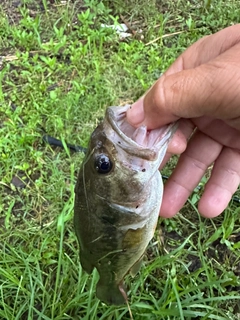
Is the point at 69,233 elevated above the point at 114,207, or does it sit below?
below

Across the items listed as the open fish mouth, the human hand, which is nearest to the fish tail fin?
the human hand

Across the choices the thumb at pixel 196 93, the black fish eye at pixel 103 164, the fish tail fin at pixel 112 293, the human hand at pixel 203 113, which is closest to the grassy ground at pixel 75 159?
the fish tail fin at pixel 112 293

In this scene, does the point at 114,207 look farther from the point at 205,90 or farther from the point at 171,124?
the point at 205,90

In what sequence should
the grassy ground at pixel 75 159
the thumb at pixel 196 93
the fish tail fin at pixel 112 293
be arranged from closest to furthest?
the thumb at pixel 196 93
the fish tail fin at pixel 112 293
the grassy ground at pixel 75 159

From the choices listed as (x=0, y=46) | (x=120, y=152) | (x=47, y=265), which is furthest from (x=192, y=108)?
(x=0, y=46)

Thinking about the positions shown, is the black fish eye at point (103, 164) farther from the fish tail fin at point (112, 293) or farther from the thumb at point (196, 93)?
the fish tail fin at point (112, 293)

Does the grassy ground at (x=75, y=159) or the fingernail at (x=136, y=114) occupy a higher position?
the fingernail at (x=136, y=114)

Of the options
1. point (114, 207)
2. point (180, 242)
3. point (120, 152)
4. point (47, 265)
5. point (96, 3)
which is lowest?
point (47, 265)

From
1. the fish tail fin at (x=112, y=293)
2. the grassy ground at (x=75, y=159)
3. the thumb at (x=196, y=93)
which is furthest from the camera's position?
the grassy ground at (x=75, y=159)
